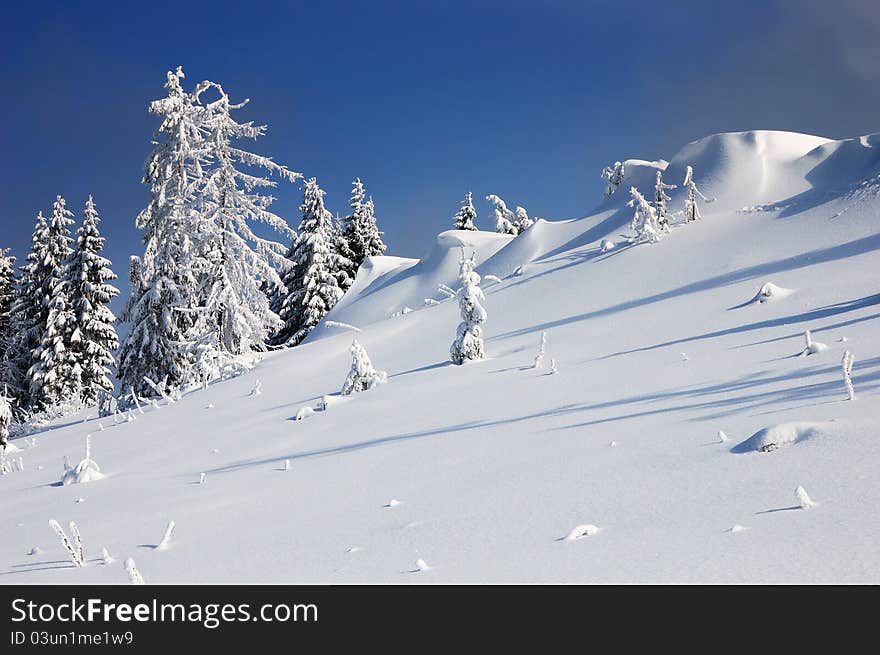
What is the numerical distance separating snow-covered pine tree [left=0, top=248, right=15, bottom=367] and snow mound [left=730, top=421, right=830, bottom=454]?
3843 cm

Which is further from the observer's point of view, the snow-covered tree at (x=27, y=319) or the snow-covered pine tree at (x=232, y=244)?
the snow-covered tree at (x=27, y=319)

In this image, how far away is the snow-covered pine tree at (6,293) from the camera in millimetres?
32812

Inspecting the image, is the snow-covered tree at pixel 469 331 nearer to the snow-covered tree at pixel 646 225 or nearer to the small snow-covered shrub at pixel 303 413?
the small snow-covered shrub at pixel 303 413

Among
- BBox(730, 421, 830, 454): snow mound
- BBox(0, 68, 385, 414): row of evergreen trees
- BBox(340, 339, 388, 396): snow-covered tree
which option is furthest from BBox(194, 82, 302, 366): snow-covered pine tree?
BBox(730, 421, 830, 454): snow mound

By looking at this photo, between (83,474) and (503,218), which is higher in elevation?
(503,218)

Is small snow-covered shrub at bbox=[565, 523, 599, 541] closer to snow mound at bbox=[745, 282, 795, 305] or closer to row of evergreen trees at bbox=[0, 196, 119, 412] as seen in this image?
snow mound at bbox=[745, 282, 795, 305]

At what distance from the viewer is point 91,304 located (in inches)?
1192

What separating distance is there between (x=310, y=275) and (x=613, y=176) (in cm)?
1730

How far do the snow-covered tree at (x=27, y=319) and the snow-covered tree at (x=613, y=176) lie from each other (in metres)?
28.6

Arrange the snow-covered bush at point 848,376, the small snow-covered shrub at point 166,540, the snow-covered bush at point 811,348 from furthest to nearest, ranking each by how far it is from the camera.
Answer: the snow-covered bush at point 811,348 < the snow-covered bush at point 848,376 < the small snow-covered shrub at point 166,540

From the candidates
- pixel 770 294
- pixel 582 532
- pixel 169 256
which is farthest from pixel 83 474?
pixel 169 256

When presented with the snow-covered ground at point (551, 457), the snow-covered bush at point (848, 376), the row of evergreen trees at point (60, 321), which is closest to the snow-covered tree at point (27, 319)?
the row of evergreen trees at point (60, 321)

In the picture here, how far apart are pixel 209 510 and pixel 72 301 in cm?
3060

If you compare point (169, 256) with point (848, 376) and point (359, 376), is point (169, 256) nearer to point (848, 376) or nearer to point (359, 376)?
point (359, 376)
